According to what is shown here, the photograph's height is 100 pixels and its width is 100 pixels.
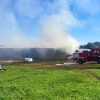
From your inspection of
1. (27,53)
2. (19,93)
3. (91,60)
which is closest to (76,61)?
(91,60)

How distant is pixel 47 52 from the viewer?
58.6 m

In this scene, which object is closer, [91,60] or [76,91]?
[76,91]

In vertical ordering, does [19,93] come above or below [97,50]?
below

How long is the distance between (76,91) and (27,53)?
160 feet

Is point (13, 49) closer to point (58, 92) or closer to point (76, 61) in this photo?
point (76, 61)

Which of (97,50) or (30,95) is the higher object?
(97,50)

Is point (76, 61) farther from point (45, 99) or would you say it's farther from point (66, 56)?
point (45, 99)

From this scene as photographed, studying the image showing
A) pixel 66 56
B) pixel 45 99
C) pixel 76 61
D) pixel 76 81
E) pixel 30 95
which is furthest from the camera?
pixel 66 56

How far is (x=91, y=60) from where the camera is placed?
3719 centimetres

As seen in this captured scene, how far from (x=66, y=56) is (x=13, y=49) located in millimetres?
16646

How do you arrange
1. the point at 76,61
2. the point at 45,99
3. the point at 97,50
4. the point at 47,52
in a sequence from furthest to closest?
1. the point at 47,52
2. the point at 76,61
3. the point at 97,50
4. the point at 45,99

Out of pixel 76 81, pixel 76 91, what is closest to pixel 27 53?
pixel 76 81

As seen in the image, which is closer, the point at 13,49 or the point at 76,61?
the point at 76,61

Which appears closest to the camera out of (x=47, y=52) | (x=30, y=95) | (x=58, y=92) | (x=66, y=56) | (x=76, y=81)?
(x=30, y=95)
